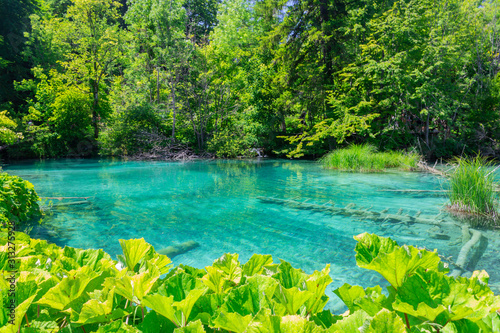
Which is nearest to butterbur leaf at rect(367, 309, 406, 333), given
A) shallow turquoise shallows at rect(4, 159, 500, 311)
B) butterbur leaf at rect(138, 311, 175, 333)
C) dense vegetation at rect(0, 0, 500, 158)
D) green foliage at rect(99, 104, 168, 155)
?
butterbur leaf at rect(138, 311, 175, 333)

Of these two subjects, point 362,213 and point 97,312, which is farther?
point 362,213

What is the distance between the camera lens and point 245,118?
19.8m

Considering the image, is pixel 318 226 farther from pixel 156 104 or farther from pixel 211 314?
pixel 156 104

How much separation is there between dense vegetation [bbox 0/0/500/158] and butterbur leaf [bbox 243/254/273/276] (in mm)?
14777

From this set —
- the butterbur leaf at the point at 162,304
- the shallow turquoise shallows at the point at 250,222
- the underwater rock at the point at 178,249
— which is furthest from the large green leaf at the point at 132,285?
the underwater rock at the point at 178,249

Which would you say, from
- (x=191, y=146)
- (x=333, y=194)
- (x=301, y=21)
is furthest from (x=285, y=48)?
(x=333, y=194)

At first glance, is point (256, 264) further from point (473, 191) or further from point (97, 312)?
point (473, 191)

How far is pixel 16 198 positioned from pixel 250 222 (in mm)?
3384

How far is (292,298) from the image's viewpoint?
2.03ft

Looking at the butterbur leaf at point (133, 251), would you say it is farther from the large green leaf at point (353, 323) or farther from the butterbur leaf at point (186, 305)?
the large green leaf at point (353, 323)

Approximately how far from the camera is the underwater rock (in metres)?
3.60

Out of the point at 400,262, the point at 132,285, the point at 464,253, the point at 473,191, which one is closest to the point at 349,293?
the point at 400,262

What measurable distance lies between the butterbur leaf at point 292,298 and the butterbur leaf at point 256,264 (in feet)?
0.86

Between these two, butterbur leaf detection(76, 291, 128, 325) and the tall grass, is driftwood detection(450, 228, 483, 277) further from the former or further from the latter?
butterbur leaf detection(76, 291, 128, 325)
